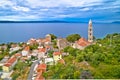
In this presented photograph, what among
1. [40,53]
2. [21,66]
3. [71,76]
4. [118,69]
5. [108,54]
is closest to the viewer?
[71,76]

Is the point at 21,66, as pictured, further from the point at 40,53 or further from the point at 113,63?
the point at 113,63

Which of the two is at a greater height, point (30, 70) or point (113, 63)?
point (113, 63)

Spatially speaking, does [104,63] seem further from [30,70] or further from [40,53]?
[40,53]

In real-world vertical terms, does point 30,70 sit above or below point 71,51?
below

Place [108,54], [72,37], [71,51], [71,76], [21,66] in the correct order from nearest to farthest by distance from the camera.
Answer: [71,76] < [108,54] < [71,51] < [21,66] < [72,37]

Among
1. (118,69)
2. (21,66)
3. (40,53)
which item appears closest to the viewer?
(118,69)

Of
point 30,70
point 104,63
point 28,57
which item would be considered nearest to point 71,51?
point 30,70

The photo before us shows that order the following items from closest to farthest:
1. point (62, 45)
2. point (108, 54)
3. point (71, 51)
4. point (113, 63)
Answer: point (113, 63), point (108, 54), point (71, 51), point (62, 45)

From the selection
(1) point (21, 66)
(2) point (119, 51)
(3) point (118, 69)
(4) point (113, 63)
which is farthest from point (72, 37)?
(3) point (118, 69)

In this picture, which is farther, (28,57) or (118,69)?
(28,57)
